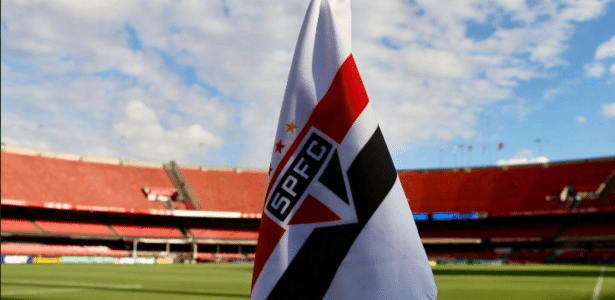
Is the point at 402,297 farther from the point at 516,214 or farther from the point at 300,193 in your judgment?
the point at 516,214

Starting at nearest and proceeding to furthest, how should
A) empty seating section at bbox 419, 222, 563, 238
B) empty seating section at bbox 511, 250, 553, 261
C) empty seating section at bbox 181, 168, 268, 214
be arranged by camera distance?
empty seating section at bbox 511, 250, 553, 261, empty seating section at bbox 419, 222, 563, 238, empty seating section at bbox 181, 168, 268, 214

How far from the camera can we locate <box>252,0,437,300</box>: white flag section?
250 centimetres

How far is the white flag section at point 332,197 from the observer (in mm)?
2504

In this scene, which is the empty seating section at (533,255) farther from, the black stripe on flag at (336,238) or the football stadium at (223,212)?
the black stripe on flag at (336,238)

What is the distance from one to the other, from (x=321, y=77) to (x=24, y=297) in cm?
1155

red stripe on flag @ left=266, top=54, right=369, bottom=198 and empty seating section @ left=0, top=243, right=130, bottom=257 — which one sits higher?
empty seating section @ left=0, top=243, right=130, bottom=257

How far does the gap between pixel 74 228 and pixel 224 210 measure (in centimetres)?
1533

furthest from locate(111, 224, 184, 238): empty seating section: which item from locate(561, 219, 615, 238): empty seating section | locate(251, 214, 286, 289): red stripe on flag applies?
locate(251, 214, 286, 289): red stripe on flag

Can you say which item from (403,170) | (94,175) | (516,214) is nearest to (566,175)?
(516,214)

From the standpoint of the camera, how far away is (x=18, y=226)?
44.4 meters

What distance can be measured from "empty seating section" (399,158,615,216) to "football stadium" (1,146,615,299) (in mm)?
112

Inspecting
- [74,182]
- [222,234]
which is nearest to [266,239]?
[74,182]

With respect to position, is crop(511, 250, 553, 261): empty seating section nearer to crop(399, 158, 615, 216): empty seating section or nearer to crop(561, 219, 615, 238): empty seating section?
crop(561, 219, 615, 238): empty seating section

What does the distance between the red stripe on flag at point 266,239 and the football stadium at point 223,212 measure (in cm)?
4191
